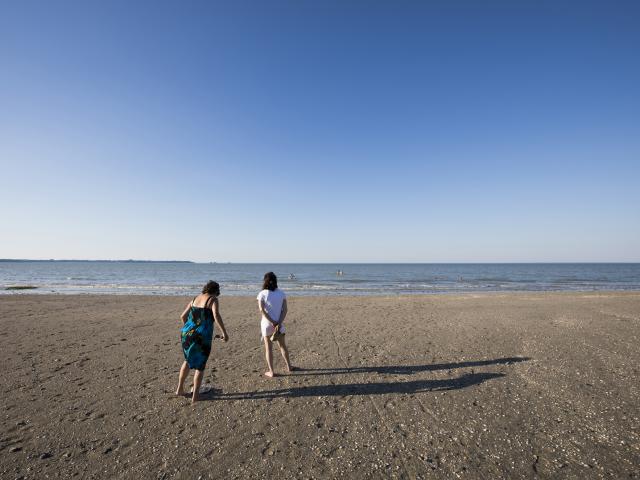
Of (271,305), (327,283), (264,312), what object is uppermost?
(271,305)

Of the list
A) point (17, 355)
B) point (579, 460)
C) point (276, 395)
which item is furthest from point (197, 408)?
point (17, 355)

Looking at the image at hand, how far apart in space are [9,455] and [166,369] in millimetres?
3171

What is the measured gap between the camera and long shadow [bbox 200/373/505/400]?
5.43 meters

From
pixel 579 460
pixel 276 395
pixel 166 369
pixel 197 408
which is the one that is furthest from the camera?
pixel 166 369

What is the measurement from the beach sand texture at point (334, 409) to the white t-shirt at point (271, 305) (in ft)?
3.50

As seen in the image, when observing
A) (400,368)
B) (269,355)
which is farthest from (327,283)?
(269,355)

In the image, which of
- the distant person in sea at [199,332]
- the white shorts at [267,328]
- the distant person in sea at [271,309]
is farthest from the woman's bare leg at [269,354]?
the distant person in sea at [199,332]

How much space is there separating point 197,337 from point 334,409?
2.46 meters

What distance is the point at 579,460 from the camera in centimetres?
365

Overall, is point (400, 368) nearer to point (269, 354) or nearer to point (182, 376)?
point (269, 354)

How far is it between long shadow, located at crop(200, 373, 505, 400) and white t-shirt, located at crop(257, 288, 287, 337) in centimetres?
112

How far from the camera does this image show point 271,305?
598cm

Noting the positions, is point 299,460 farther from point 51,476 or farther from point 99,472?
point 51,476

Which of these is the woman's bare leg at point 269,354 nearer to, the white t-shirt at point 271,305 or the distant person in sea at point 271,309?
the distant person in sea at point 271,309
